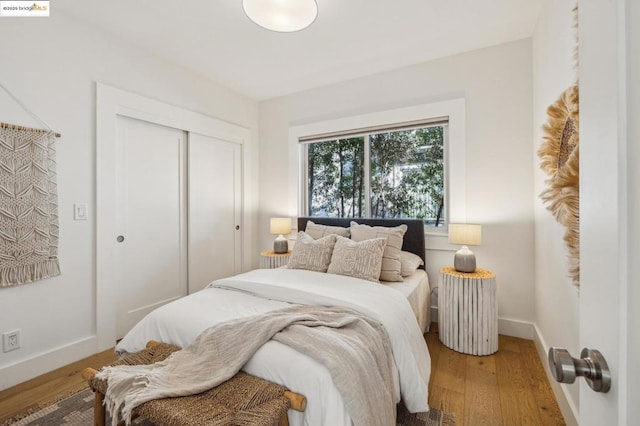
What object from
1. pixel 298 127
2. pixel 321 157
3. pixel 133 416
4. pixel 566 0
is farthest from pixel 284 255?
pixel 566 0

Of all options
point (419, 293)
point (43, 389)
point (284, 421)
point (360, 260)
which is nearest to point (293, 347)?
point (284, 421)

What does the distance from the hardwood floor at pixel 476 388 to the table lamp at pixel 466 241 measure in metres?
0.68

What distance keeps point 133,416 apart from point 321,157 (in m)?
3.04

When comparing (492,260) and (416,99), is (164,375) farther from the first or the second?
(416,99)

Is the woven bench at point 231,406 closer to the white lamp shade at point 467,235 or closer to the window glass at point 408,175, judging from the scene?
the white lamp shade at point 467,235

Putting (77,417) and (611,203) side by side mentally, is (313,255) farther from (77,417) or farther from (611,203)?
(611,203)

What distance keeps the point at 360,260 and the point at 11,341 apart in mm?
2432

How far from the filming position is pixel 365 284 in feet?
7.07

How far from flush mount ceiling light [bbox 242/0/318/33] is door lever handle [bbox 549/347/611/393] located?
208 centimetres

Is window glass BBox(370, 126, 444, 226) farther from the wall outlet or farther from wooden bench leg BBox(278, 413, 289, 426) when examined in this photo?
the wall outlet

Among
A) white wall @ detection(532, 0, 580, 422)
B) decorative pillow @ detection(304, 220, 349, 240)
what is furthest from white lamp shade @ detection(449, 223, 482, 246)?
decorative pillow @ detection(304, 220, 349, 240)

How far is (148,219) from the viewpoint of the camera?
9.52ft

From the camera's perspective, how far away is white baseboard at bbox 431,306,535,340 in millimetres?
2580

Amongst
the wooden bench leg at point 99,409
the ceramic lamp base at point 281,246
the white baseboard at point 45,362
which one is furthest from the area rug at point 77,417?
the ceramic lamp base at point 281,246
